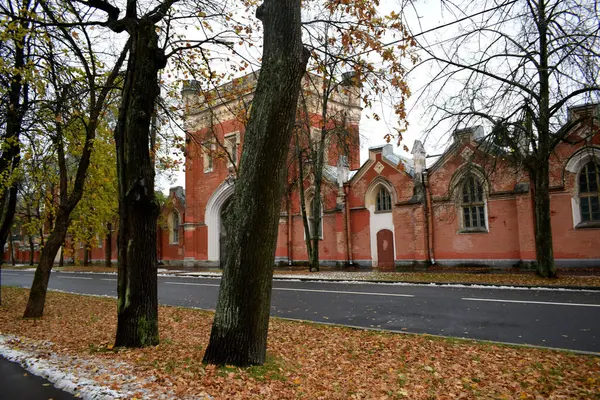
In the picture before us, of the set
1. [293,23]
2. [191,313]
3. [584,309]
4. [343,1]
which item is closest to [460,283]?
[584,309]

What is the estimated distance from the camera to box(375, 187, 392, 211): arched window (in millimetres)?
24734

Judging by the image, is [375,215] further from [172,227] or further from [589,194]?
[172,227]

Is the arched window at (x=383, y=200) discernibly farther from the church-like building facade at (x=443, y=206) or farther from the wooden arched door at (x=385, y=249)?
the wooden arched door at (x=385, y=249)

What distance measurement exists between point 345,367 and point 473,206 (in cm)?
1805

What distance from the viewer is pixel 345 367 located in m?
5.56

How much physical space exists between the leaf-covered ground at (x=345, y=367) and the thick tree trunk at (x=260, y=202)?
0.40 metres

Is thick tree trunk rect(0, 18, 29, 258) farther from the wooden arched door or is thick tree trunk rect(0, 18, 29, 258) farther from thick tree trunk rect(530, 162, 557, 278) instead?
the wooden arched door

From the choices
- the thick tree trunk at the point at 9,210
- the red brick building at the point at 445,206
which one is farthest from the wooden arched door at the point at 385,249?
the thick tree trunk at the point at 9,210

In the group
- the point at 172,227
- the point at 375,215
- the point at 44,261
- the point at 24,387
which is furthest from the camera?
the point at 172,227

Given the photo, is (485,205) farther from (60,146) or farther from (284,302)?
(60,146)

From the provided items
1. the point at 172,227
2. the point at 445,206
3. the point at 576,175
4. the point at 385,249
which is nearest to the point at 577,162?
the point at 576,175

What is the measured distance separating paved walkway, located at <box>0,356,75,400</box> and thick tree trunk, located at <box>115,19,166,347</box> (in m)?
1.28

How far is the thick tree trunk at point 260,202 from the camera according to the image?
503 cm

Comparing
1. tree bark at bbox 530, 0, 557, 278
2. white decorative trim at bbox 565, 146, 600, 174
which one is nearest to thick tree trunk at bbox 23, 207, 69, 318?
tree bark at bbox 530, 0, 557, 278
